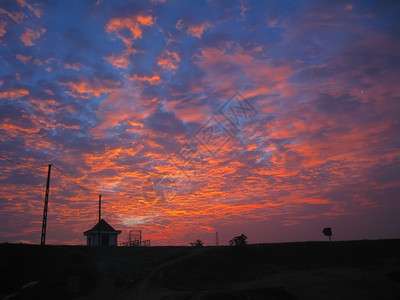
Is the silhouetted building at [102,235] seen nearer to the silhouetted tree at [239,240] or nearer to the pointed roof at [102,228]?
the pointed roof at [102,228]

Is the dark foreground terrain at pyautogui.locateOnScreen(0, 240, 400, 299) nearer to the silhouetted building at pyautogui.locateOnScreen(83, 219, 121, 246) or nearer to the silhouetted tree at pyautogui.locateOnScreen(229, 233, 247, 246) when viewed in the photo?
the silhouetted tree at pyautogui.locateOnScreen(229, 233, 247, 246)

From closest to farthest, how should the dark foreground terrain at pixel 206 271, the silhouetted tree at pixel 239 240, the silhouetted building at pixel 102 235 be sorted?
the dark foreground terrain at pixel 206 271
the silhouetted tree at pixel 239 240
the silhouetted building at pixel 102 235

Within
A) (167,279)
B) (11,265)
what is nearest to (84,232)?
(11,265)

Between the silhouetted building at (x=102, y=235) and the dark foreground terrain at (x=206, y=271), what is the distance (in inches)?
654

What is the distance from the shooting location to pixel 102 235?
48.2m

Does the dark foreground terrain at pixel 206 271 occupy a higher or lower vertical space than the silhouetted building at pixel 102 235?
lower

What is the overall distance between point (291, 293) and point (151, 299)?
34.4 ft

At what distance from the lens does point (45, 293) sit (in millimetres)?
19766

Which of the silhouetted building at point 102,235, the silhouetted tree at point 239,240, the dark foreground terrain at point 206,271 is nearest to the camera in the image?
the dark foreground terrain at point 206,271

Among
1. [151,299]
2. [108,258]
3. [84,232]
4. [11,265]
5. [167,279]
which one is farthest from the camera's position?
[84,232]

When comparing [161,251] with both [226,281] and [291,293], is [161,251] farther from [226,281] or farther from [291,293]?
[291,293]

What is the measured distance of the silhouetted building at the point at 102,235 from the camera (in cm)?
4750

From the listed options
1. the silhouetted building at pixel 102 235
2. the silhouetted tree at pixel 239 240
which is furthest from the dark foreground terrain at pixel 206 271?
the silhouetted building at pixel 102 235

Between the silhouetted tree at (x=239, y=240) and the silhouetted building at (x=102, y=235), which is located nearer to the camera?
the silhouetted tree at (x=239, y=240)
